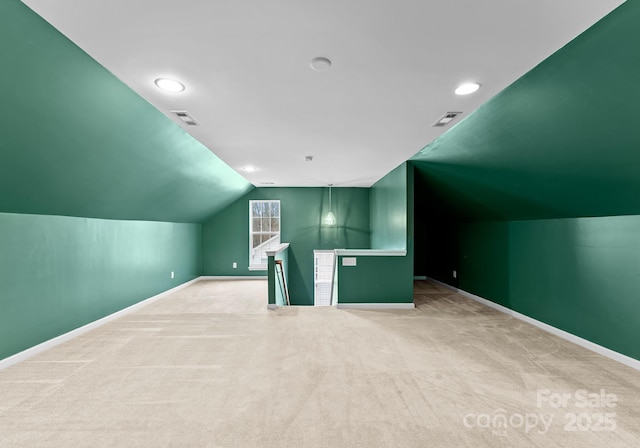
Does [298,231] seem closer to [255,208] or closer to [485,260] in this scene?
[255,208]

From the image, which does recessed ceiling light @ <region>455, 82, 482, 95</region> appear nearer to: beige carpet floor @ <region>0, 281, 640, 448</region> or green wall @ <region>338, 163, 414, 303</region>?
green wall @ <region>338, 163, 414, 303</region>

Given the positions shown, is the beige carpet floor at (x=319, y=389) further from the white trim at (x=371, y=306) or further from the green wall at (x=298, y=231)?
the green wall at (x=298, y=231)

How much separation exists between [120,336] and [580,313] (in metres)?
5.46

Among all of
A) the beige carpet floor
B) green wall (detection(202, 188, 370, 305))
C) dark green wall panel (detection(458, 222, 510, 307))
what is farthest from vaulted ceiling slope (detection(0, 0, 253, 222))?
dark green wall panel (detection(458, 222, 510, 307))

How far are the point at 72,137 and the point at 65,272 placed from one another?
5.98ft

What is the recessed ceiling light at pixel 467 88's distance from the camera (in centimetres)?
208

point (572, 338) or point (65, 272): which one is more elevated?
point (65, 272)

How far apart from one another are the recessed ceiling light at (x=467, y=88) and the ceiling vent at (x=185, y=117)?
7.97 ft

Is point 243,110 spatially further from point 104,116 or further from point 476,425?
point 476,425

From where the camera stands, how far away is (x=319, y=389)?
88.0 inches

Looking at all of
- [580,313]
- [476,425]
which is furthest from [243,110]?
[580,313]

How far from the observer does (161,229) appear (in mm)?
5355

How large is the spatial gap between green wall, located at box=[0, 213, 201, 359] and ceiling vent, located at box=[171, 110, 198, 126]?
1936 millimetres

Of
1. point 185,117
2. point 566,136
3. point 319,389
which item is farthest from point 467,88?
point 319,389
